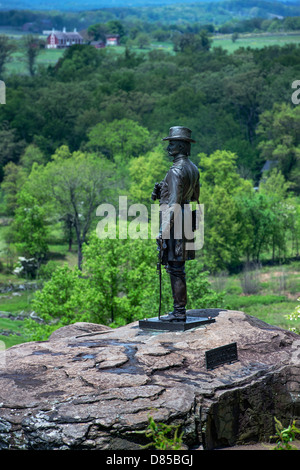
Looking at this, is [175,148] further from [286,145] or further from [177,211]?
[286,145]

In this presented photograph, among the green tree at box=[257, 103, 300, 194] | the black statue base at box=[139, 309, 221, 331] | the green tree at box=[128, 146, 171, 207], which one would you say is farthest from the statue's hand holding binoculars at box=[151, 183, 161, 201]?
the green tree at box=[257, 103, 300, 194]

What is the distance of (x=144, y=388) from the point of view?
1331cm

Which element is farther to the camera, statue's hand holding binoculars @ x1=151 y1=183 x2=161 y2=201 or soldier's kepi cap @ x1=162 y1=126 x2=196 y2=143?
statue's hand holding binoculars @ x1=151 y1=183 x2=161 y2=201

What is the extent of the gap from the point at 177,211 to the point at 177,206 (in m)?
0.12

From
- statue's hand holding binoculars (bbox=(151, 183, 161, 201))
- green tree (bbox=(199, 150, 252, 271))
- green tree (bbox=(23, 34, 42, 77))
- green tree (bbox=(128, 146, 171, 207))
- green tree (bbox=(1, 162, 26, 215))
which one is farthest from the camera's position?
green tree (bbox=(23, 34, 42, 77))

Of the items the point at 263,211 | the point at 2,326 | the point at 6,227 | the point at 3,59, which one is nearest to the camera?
the point at 2,326

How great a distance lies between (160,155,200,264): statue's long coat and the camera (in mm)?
16156

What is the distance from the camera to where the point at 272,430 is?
47.6ft

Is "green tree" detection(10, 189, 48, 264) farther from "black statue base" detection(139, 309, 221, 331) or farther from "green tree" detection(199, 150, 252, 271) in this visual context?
"black statue base" detection(139, 309, 221, 331)

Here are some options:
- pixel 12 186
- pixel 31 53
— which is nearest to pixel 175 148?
pixel 12 186

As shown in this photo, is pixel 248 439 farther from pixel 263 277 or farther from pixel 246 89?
pixel 246 89

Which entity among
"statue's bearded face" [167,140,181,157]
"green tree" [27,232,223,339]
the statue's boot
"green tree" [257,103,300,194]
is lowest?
"green tree" [27,232,223,339]
